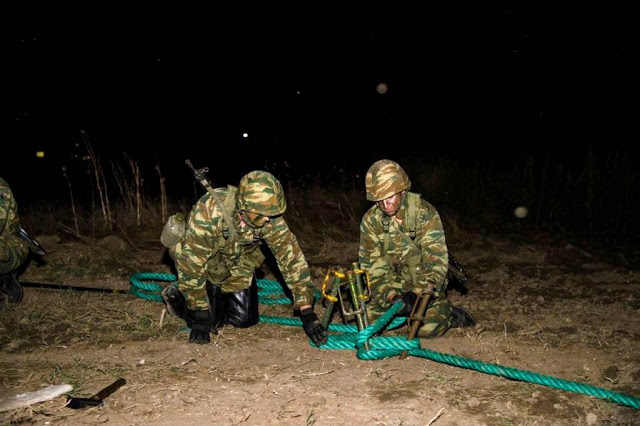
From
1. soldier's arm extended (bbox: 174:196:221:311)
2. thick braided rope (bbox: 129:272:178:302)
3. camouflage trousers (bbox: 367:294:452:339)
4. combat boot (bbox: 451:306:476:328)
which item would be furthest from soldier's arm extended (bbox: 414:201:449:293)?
thick braided rope (bbox: 129:272:178:302)

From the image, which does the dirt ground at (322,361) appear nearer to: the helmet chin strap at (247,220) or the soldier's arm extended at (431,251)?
the soldier's arm extended at (431,251)

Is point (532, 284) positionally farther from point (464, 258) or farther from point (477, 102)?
point (477, 102)

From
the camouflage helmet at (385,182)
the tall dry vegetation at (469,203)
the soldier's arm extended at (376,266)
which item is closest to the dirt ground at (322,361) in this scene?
the soldier's arm extended at (376,266)

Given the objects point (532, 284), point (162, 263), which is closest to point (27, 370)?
point (162, 263)

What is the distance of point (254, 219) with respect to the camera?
159 inches

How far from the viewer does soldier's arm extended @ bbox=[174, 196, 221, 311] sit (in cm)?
419

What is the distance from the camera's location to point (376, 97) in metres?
20.2

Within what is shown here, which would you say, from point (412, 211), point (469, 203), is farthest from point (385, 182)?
point (469, 203)

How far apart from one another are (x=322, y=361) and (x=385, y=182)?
1.27 metres

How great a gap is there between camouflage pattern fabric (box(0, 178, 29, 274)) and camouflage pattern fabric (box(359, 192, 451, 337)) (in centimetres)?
292

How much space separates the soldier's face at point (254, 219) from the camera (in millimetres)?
4008

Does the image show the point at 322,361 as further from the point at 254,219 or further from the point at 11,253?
the point at 11,253

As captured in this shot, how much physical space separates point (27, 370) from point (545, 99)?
49.4ft

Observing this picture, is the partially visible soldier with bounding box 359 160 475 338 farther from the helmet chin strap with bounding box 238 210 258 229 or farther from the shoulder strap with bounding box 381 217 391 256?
the helmet chin strap with bounding box 238 210 258 229
